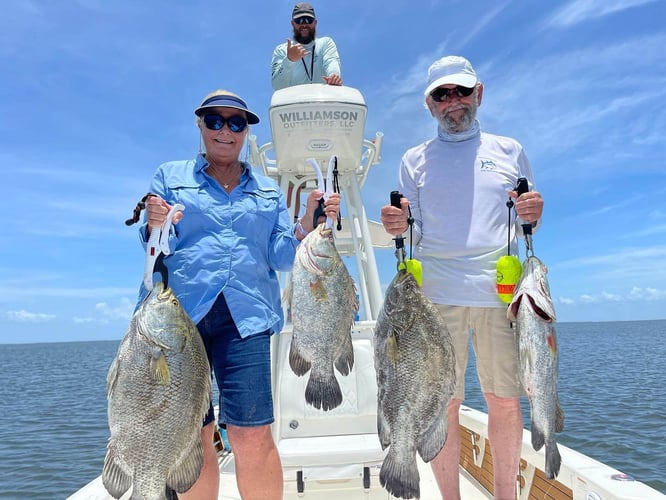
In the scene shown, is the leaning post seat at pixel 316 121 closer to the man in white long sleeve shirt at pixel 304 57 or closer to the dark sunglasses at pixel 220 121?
the man in white long sleeve shirt at pixel 304 57

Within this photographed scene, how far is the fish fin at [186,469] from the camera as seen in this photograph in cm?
232

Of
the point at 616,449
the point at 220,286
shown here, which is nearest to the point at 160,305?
the point at 220,286

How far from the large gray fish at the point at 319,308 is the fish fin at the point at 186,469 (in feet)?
2.10

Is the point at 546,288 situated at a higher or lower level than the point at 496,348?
higher

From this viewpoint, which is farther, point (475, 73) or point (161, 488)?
point (475, 73)

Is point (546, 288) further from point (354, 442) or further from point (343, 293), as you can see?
point (354, 442)

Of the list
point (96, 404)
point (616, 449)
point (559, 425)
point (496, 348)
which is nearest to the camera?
point (559, 425)

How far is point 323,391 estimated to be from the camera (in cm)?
262

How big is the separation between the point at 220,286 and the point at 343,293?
0.69 metres

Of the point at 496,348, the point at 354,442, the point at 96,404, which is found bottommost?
the point at 96,404

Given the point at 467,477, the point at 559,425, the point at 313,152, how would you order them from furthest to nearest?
the point at 313,152
the point at 467,477
the point at 559,425

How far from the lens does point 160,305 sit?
239 centimetres

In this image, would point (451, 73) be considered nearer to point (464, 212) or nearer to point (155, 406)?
point (464, 212)

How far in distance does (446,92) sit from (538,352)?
1659 mm
